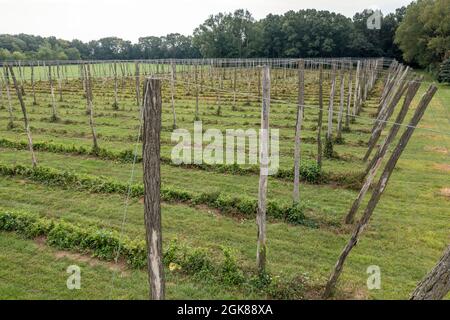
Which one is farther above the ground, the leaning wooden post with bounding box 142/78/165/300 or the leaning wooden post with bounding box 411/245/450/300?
the leaning wooden post with bounding box 142/78/165/300

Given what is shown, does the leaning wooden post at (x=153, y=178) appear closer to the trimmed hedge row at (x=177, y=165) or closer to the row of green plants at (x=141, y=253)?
the row of green plants at (x=141, y=253)

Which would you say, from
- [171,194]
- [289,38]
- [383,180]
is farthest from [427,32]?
[171,194]

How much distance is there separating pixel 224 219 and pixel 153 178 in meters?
4.44

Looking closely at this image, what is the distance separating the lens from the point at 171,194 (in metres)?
9.22

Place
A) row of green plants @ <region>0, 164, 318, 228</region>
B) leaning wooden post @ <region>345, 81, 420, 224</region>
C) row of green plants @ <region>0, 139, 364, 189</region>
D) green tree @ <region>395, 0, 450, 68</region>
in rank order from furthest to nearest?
green tree @ <region>395, 0, 450, 68</region> < row of green plants @ <region>0, 139, 364, 189</region> < row of green plants @ <region>0, 164, 318, 228</region> < leaning wooden post @ <region>345, 81, 420, 224</region>

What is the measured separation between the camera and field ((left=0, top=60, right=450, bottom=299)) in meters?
5.98

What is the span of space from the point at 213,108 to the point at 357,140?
9.59 metres

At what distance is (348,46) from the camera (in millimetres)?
60062

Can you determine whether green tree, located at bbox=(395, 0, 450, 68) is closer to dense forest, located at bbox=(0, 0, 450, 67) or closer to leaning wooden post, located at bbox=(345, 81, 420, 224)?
dense forest, located at bbox=(0, 0, 450, 67)

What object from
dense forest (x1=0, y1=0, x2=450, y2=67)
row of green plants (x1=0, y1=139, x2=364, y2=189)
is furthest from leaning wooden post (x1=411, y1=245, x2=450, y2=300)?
dense forest (x1=0, y1=0, x2=450, y2=67)

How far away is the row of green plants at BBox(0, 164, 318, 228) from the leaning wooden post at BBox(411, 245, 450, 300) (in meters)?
3.69
